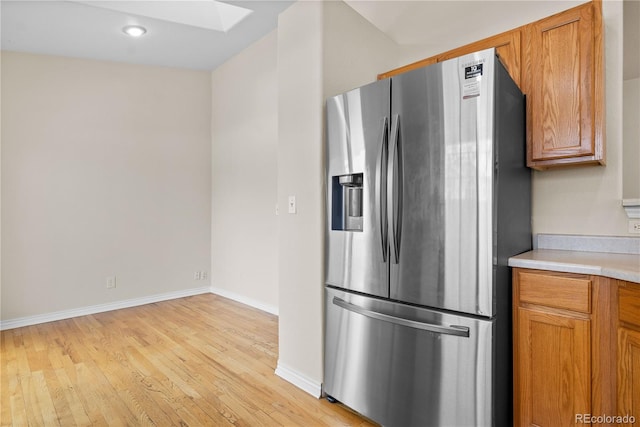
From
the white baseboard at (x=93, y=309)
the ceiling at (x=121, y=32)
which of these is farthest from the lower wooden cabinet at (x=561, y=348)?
the white baseboard at (x=93, y=309)

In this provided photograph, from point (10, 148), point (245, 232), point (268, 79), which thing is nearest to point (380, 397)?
point (245, 232)

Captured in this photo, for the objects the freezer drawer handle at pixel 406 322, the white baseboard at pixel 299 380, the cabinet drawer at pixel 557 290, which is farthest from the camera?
the white baseboard at pixel 299 380

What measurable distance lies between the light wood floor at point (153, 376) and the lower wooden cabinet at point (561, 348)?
0.91 metres

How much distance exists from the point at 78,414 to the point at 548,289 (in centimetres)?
268

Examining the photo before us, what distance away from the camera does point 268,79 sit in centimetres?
422

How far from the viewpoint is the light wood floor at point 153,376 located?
217 centimetres

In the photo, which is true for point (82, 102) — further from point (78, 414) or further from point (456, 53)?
point (456, 53)

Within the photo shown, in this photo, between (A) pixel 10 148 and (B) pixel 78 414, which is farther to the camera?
(A) pixel 10 148

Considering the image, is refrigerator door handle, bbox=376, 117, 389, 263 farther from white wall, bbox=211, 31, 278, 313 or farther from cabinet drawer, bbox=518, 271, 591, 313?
white wall, bbox=211, 31, 278, 313

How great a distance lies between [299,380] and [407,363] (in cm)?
96

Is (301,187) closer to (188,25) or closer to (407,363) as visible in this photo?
(407,363)

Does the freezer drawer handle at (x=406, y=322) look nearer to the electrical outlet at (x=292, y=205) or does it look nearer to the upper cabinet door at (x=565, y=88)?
the electrical outlet at (x=292, y=205)

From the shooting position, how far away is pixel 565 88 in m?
1.93

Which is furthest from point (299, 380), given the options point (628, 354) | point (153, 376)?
point (628, 354)
